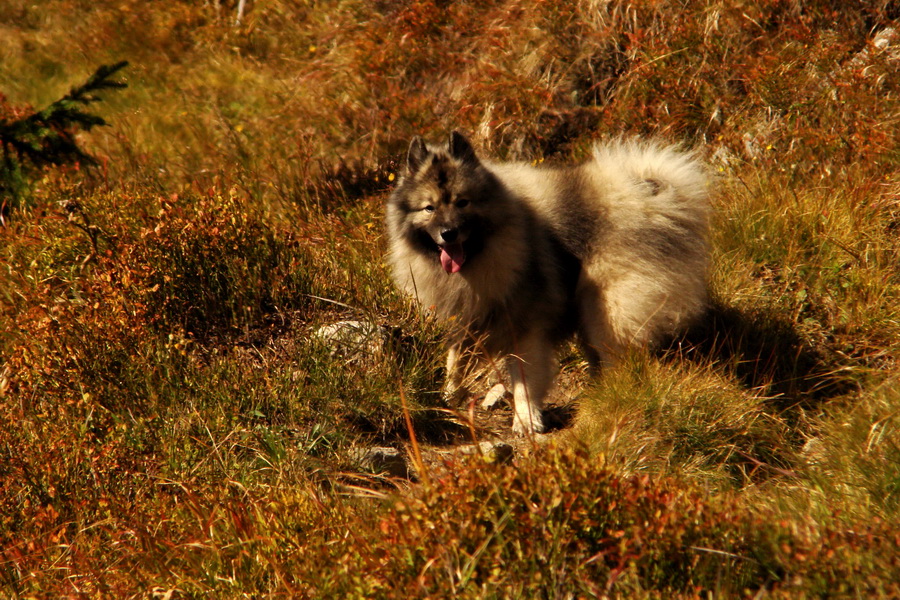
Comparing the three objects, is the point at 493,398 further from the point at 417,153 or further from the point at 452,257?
the point at 417,153

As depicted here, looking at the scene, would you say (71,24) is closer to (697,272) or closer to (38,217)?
(38,217)

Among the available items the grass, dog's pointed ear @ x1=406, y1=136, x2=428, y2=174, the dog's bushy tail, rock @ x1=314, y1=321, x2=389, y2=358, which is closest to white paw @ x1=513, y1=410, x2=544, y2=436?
the grass

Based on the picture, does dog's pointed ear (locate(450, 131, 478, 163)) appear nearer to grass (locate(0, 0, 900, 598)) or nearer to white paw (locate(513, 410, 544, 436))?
grass (locate(0, 0, 900, 598))

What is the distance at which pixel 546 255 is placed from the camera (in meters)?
4.98

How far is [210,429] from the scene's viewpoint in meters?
4.01

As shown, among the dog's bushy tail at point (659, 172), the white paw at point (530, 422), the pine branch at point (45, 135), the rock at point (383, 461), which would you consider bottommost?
the white paw at point (530, 422)

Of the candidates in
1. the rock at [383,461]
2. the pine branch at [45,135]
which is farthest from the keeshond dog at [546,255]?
the pine branch at [45,135]

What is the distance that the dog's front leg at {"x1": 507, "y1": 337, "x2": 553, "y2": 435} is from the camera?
4.80 m

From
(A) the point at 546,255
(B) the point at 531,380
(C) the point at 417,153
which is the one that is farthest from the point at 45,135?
(B) the point at 531,380

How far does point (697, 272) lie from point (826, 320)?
1127 mm

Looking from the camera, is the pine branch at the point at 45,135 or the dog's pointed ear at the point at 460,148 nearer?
the dog's pointed ear at the point at 460,148

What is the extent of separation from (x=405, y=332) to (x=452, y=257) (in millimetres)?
628

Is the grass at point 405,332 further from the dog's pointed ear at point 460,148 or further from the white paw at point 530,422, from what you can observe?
the dog's pointed ear at point 460,148

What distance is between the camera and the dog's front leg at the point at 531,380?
4.80 meters
